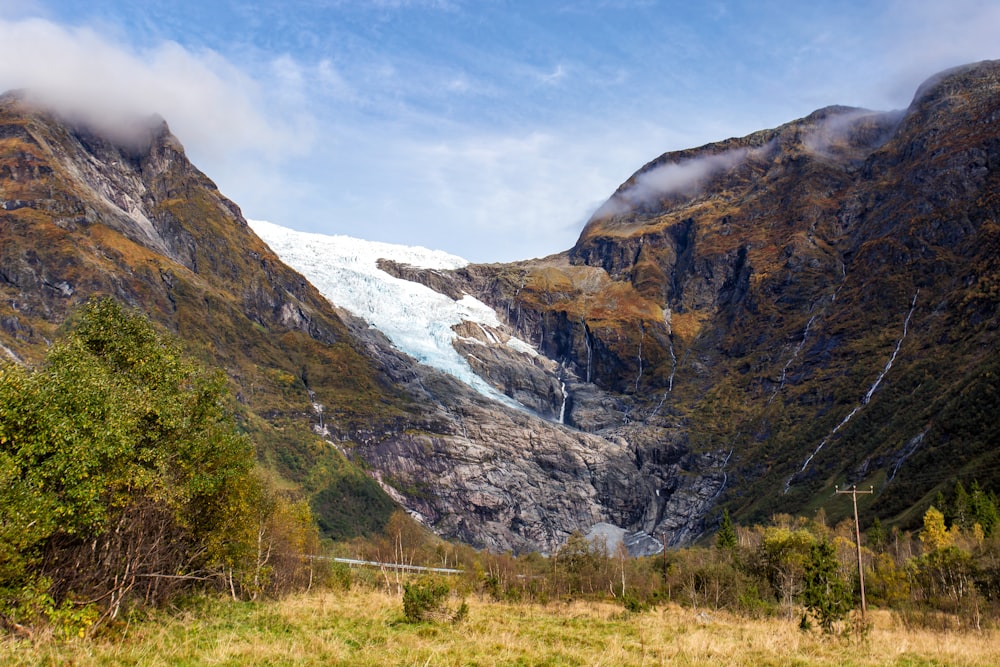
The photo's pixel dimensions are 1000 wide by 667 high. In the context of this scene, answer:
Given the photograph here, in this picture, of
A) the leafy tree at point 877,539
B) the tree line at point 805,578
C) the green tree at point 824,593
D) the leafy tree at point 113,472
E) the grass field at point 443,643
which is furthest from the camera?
the leafy tree at point 877,539

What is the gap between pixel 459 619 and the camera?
24.9m

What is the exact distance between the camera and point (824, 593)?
30.8m

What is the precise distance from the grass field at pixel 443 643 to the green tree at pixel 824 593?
46.1 inches

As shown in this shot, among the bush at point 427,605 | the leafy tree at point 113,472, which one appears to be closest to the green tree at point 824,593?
the bush at point 427,605

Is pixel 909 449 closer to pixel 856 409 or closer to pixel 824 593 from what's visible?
pixel 856 409

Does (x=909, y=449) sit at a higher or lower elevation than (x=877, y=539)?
higher

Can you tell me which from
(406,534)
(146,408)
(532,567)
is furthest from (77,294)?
(146,408)

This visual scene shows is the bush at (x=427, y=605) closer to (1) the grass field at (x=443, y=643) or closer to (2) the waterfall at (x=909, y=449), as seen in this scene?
(1) the grass field at (x=443, y=643)

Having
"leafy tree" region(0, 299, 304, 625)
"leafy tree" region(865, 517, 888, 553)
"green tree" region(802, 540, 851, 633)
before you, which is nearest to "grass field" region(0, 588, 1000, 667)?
"green tree" region(802, 540, 851, 633)

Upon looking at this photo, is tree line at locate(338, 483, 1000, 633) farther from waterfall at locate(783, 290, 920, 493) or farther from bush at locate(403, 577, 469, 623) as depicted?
waterfall at locate(783, 290, 920, 493)

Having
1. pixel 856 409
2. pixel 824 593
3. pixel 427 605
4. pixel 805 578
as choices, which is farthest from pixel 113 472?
pixel 856 409

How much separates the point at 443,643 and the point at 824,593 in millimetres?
20208

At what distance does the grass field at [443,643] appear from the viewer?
1523cm

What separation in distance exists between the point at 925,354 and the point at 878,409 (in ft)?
72.5
